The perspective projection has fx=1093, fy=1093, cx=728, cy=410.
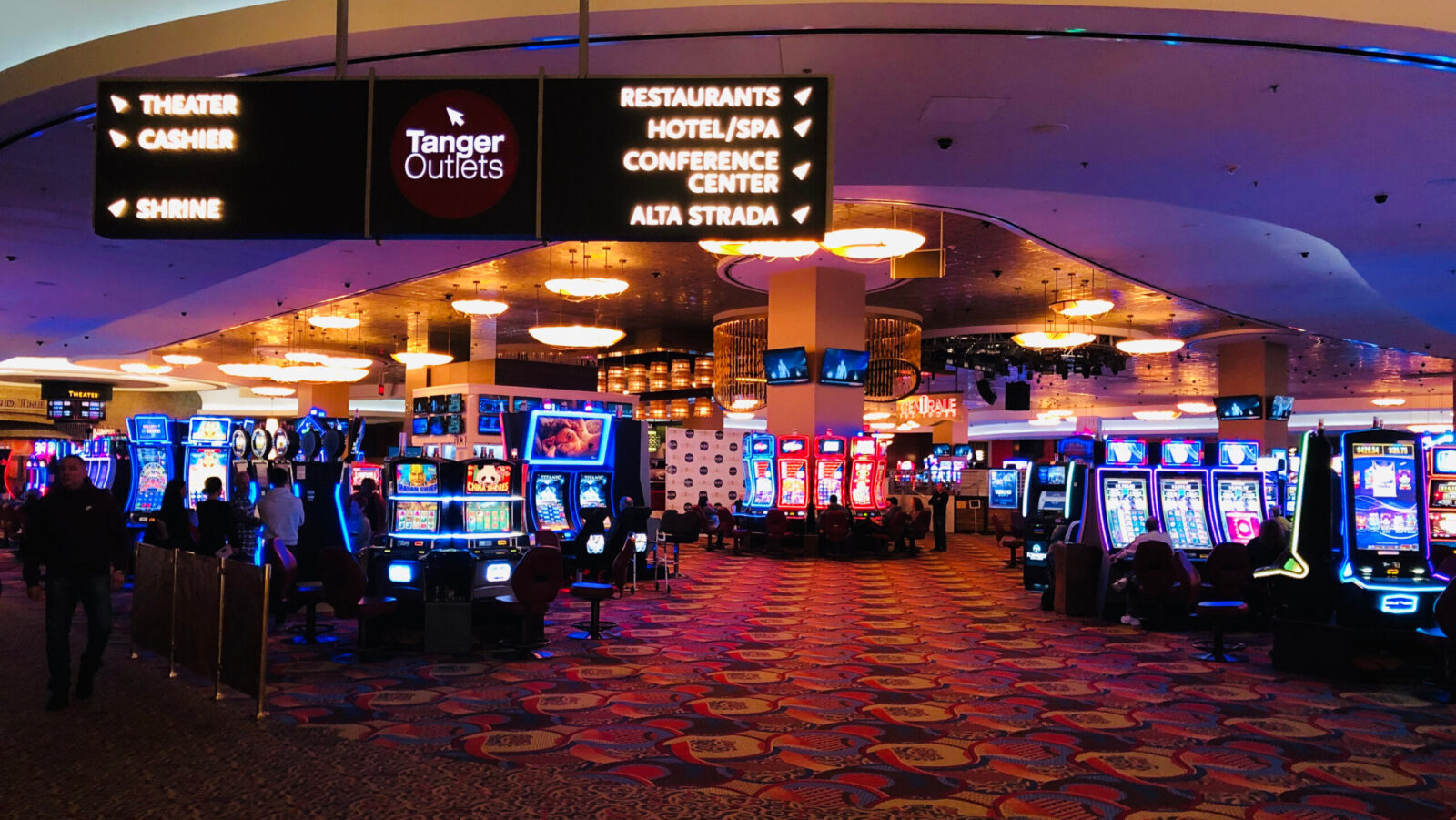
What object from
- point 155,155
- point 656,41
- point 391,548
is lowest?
point 391,548

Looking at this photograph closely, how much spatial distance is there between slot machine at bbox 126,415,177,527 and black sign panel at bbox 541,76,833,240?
940cm

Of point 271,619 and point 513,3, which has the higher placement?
point 513,3

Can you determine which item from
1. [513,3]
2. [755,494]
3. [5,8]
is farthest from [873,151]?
[755,494]

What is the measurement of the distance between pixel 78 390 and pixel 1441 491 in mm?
28216

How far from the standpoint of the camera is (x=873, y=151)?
709 centimetres

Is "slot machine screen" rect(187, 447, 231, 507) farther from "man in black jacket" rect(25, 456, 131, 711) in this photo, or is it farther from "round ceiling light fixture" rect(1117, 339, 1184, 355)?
"round ceiling light fixture" rect(1117, 339, 1184, 355)

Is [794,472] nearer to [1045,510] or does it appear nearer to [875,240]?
[1045,510]

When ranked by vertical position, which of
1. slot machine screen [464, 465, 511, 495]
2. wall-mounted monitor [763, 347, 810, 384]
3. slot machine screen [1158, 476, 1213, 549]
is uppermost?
wall-mounted monitor [763, 347, 810, 384]

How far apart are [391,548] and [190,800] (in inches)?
135

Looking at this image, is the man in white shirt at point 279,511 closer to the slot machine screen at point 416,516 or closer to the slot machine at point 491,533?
the slot machine screen at point 416,516

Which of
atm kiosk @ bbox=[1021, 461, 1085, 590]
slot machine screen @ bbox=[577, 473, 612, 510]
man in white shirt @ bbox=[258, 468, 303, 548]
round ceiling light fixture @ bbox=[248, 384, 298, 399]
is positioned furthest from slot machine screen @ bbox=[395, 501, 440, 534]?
round ceiling light fixture @ bbox=[248, 384, 298, 399]

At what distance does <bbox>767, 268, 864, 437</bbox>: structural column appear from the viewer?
14945 millimetres

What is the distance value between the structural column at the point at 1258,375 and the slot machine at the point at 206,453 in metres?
17.1

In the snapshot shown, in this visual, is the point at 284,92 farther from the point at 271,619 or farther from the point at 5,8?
the point at 271,619
